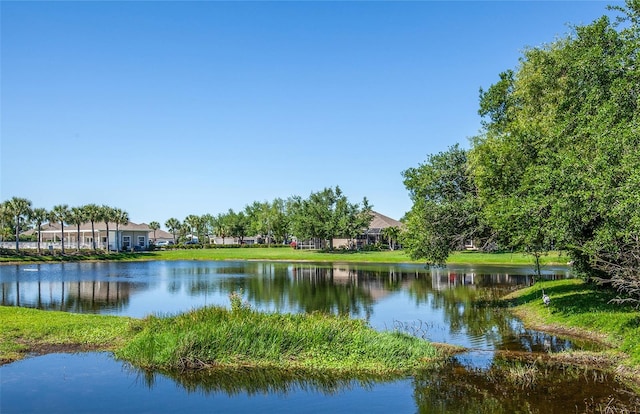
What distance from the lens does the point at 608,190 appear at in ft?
57.5

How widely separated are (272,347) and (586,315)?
49.1 ft

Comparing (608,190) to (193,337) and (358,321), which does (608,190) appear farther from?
(193,337)

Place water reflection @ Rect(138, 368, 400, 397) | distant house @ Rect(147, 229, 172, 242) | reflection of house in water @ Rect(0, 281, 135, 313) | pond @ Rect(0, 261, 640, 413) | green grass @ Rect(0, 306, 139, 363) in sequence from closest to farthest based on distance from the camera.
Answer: pond @ Rect(0, 261, 640, 413) < water reflection @ Rect(138, 368, 400, 397) < green grass @ Rect(0, 306, 139, 363) < reflection of house in water @ Rect(0, 281, 135, 313) < distant house @ Rect(147, 229, 172, 242)

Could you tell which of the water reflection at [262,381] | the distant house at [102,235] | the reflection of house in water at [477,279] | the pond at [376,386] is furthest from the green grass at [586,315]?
the distant house at [102,235]

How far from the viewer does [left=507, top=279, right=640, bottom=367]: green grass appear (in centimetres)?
1942

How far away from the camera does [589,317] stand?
2369 centimetres

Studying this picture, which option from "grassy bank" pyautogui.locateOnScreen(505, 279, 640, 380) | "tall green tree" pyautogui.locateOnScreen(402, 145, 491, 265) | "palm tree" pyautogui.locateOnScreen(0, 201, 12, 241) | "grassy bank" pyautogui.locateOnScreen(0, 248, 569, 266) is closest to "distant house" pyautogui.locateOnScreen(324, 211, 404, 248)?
"grassy bank" pyautogui.locateOnScreen(0, 248, 569, 266)

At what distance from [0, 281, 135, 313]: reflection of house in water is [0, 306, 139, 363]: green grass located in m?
8.06

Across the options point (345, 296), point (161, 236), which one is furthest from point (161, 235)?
point (345, 296)

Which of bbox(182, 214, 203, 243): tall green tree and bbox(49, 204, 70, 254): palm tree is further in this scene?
bbox(182, 214, 203, 243): tall green tree

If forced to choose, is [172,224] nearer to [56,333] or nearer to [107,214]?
[107,214]

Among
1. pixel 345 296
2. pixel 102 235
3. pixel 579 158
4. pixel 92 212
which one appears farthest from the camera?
pixel 102 235

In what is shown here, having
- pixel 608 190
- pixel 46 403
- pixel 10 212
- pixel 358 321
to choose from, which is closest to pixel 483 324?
pixel 358 321

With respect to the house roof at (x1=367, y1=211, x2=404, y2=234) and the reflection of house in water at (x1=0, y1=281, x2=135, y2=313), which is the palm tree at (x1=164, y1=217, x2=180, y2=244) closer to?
the house roof at (x1=367, y1=211, x2=404, y2=234)
